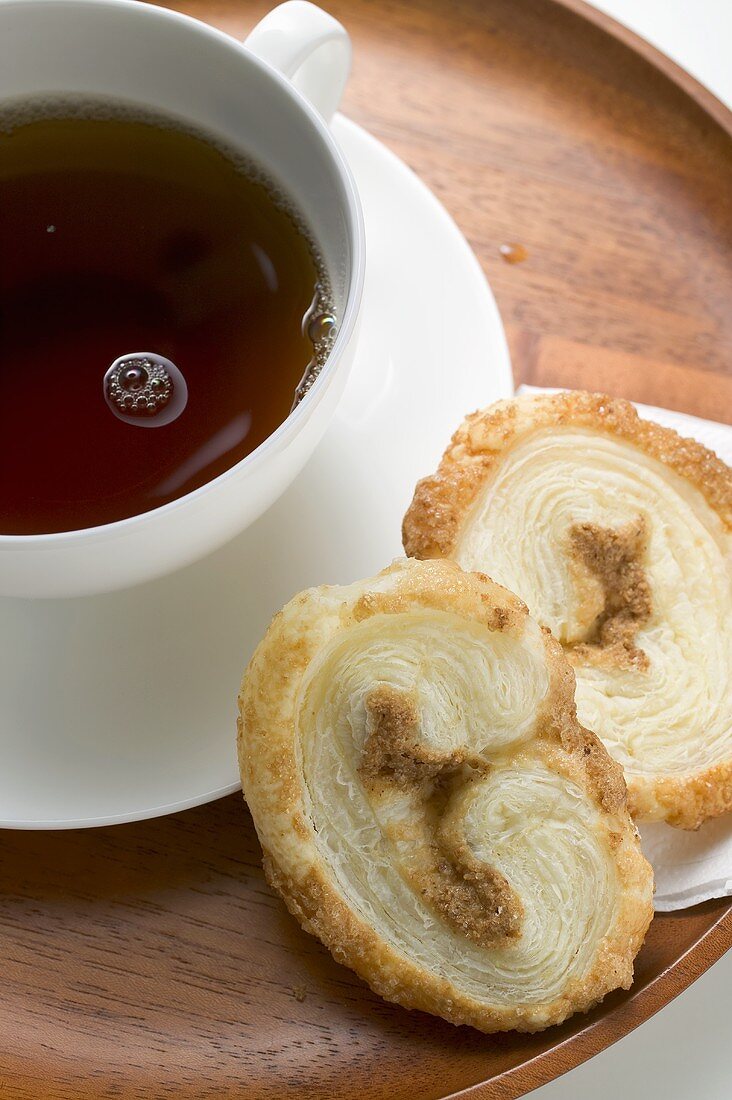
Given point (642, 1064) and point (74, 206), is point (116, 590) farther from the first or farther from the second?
point (642, 1064)

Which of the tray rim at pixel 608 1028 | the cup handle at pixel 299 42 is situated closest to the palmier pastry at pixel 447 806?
the tray rim at pixel 608 1028

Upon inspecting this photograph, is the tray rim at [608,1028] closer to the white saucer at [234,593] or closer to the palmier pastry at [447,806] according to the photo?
the palmier pastry at [447,806]

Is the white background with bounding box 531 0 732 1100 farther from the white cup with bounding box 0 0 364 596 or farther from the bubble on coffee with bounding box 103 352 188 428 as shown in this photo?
the bubble on coffee with bounding box 103 352 188 428

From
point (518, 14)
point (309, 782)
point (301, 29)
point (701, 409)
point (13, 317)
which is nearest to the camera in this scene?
point (309, 782)

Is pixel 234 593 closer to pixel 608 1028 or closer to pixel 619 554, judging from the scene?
pixel 619 554

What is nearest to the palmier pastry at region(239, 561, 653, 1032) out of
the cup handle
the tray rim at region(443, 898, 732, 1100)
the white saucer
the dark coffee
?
the tray rim at region(443, 898, 732, 1100)

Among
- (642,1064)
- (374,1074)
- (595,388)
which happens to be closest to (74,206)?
(595,388)
